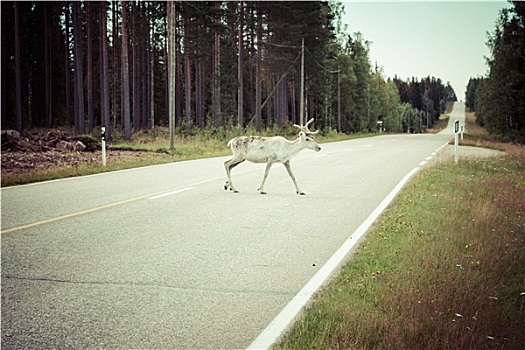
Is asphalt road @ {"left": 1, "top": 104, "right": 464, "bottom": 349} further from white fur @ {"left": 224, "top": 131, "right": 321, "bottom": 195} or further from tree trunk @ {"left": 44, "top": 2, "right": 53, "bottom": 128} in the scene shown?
tree trunk @ {"left": 44, "top": 2, "right": 53, "bottom": 128}

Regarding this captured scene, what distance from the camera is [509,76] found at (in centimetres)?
5262

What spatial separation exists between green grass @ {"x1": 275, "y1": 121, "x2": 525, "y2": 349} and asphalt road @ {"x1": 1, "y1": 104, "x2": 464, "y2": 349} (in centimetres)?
48

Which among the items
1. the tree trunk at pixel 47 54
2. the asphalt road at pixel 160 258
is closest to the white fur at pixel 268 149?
the asphalt road at pixel 160 258

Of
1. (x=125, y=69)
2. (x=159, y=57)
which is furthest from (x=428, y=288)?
(x=159, y=57)

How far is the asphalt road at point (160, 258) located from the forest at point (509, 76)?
42.1 meters

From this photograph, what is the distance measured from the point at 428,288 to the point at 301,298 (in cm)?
125

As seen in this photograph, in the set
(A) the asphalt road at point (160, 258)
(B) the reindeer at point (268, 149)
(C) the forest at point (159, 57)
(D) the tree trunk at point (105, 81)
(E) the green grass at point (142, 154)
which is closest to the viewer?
(A) the asphalt road at point (160, 258)

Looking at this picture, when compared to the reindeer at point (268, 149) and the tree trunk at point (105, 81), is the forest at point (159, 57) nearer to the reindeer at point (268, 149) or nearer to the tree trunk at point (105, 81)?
the tree trunk at point (105, 81)

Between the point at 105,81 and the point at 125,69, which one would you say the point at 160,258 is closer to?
the point at 125,69

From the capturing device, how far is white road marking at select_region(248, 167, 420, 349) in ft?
12.5

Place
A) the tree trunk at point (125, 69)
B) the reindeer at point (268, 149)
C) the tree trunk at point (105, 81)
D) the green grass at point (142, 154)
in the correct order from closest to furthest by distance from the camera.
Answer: the reindeer at point (268, 149) → the green grass at point (142, 154) → the tree trunk at point (125, 69) → the tree trunk at point (105, 81)

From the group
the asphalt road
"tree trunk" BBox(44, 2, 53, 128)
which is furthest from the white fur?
"tree trunk" BBox(44, 2, 53, 128)

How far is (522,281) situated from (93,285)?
4.43 m

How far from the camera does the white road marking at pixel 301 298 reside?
381 centimetres
